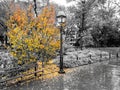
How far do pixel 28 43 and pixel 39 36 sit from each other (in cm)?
148

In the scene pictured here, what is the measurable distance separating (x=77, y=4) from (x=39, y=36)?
2285cm

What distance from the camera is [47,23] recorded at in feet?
60.8

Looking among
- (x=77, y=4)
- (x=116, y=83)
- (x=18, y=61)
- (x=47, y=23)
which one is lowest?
(x=116, y=83)

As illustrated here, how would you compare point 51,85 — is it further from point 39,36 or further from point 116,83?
point 39,36

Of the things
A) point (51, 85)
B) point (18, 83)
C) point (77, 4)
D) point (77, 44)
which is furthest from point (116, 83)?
point (77, 44)

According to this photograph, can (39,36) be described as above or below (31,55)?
above

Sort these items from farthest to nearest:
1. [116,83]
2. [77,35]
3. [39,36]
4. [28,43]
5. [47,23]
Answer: [77,35] < [47,23] < [39,36] < [28,43] < [116,83]

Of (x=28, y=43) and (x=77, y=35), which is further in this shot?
(x=77, y=35)

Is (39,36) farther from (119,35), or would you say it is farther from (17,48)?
(119,35)

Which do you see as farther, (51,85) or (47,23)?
(47,23)

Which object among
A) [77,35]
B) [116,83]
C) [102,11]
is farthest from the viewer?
[102,11]

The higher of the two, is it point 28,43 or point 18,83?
point 28,43

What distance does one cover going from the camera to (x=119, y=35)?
54438 millimetres

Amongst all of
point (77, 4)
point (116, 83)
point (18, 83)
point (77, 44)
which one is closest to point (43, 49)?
point (18, 83)
